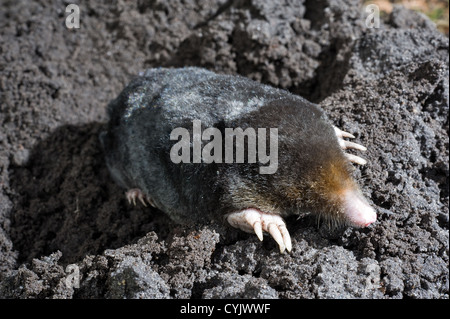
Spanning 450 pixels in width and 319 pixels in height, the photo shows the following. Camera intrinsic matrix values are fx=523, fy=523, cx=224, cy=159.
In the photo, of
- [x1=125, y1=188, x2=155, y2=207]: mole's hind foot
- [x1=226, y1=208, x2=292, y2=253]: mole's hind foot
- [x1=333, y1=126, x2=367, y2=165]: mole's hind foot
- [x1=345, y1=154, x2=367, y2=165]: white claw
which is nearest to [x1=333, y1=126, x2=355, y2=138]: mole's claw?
[x1=333, y1=126, x2=367, y2=165]: mole's hind foot

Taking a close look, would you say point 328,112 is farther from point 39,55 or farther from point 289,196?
point 39,55

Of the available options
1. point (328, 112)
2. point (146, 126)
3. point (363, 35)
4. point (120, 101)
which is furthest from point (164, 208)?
point (363, 35)

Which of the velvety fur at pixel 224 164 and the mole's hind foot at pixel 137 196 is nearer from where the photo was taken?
the velvety fur at pixel 224 164

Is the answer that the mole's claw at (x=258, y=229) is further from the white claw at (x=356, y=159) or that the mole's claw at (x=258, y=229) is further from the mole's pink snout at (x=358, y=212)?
the white claw at (x=356, y=159)

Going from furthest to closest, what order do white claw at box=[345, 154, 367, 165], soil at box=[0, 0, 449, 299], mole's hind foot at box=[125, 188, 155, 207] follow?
mole's hind foot at box=[125, 188, 155, 207]
white claw at box=[345, 154, 367, 165]
soil at box=[0, 0, 449, 299]

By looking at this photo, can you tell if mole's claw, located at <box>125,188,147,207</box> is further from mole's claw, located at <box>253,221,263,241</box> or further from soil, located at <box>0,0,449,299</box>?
mole's claw, located at <box>253,221,263,241</box>

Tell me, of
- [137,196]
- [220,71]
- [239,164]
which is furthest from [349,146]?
[220,71]

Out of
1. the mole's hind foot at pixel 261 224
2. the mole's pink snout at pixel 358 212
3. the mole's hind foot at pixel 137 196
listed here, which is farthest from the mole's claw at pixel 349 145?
the mole's hind foot at pixel 137 196
